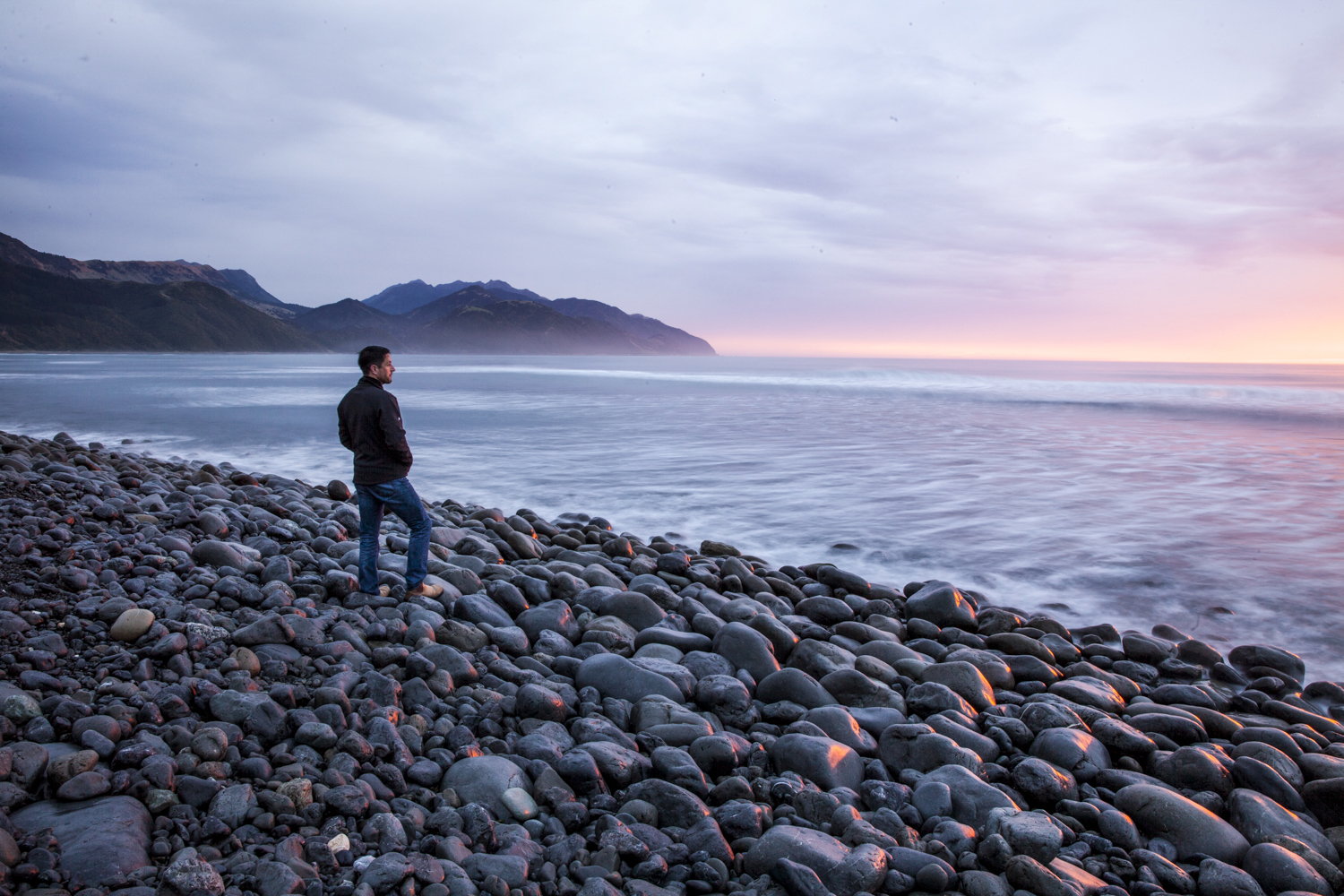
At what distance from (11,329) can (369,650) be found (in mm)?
187682

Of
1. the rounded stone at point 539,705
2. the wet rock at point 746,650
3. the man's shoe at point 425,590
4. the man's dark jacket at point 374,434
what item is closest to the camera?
the rounded stone at point 539,705

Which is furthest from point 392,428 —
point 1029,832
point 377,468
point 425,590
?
point 1029,832

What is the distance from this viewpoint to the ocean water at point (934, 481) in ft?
26.8

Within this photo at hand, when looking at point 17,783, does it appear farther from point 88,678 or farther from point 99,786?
point 88,678

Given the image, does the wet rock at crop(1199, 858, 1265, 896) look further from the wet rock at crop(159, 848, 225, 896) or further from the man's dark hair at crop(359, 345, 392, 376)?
the man's dark hair at crop(359, 345, 392, 376)

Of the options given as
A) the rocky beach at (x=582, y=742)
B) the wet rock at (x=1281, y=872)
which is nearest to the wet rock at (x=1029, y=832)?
the rocky beach at (x=582, y=742)

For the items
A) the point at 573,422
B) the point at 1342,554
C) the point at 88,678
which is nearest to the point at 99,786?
the point at 88,678

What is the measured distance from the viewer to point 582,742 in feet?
12.1

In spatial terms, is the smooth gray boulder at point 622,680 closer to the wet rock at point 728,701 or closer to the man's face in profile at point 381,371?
the wet rock at point 728,701

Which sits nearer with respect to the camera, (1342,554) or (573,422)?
(1342,554)

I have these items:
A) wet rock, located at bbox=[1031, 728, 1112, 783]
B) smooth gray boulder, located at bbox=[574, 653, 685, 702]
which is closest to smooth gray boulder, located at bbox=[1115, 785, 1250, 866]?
wet rock, located at bbox=[1031, 728, 1112, 783]

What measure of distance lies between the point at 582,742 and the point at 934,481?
12190 mm

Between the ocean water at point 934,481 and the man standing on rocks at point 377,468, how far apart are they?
4878 mm

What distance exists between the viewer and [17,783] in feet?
9.08
